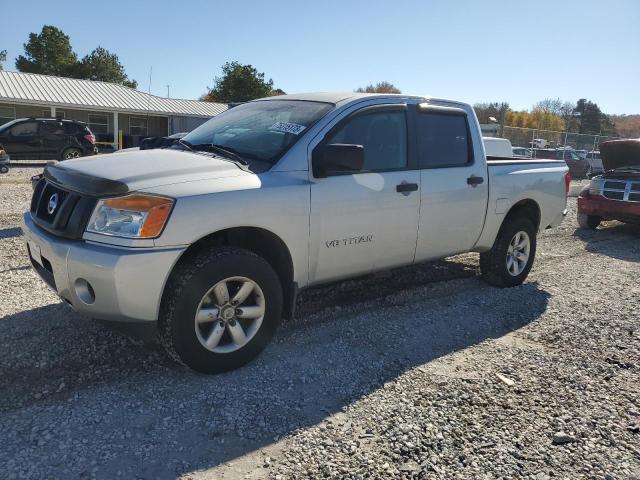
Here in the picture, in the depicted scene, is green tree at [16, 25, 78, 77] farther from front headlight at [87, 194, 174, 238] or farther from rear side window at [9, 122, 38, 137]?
front headlight at [87, 194, 174, 238]

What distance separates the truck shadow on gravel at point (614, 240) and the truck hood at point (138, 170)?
22.4 feet

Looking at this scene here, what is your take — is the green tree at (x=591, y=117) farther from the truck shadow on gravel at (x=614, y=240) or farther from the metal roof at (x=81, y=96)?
the truck shadow on gravel at (x=614, y=240)

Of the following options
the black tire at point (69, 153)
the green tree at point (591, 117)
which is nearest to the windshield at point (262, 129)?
the black tire at point (69, 153)

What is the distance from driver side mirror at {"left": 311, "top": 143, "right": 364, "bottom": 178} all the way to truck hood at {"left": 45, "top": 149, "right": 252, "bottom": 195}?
0.53 meters

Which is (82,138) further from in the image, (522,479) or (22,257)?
(522,479)

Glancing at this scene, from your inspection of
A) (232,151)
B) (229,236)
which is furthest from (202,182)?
(232,151)

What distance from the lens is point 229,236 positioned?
3.55 metres

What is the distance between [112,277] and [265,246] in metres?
A: 1.11

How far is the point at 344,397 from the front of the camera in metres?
3.26

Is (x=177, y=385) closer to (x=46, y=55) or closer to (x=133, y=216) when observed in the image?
(x=133, y=216)

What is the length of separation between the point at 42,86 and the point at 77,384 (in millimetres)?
32675

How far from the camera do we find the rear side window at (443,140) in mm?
4578

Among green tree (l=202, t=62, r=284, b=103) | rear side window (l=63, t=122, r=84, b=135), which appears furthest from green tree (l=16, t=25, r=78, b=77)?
rear side window (l=63, t=122, r=84, b=135)

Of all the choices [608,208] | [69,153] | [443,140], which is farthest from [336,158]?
[69,153]
